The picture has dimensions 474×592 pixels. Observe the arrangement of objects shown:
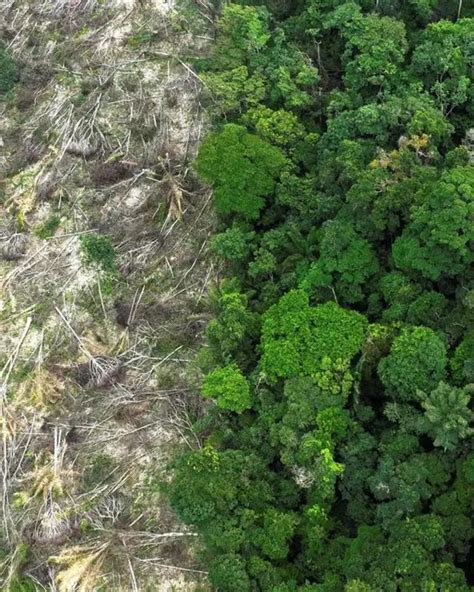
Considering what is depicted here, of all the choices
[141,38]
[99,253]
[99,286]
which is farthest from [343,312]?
[141,38]

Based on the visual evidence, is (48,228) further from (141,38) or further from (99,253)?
(141,38)

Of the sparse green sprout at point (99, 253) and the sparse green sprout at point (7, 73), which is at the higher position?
the sparse green sprout at point (7, 73)

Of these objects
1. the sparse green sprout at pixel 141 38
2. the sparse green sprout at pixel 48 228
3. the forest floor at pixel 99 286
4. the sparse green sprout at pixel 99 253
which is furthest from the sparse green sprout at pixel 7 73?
the sparse green sprout at pixel 99 253

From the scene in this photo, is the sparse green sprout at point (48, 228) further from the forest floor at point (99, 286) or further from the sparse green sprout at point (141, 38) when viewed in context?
Answer: the sparse green sprout at point (141, 38)

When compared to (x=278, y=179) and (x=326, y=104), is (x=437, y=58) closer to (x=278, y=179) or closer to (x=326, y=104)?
(x=326, y=104)

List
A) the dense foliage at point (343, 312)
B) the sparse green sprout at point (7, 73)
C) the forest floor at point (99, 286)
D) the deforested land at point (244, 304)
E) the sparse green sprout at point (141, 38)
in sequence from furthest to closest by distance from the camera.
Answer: the sparse green sprout at point (7, 73) → the sparse green sprout at point (141, 38) → the forest floor at point (99, 286) → the deforested land at point (244, 304) → the dense foliage at point (343, 312)
